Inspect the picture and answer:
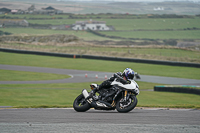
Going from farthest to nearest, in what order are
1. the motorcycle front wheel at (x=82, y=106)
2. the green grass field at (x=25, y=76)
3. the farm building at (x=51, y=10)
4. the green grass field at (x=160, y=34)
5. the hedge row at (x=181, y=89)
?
the farm building at (x=51, y=10) < the green grass field at (x=160, y=34) < the green grass field at (x=25, y=76) < the hedge row at (x=181, y=89) < the motorcycle front wheel at (x=82, y=106)

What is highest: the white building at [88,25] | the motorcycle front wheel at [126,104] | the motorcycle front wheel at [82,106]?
the motorcycle front wheel at [126,104]

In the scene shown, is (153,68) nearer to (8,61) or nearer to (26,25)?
(8,61)

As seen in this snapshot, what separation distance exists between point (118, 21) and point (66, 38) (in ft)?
251

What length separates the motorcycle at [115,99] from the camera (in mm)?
12328

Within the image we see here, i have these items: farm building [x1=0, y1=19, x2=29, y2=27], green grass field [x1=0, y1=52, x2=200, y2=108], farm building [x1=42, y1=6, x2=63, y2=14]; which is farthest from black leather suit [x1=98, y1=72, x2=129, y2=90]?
farm building [x1=42, y1=6, x2=63, y2=14]

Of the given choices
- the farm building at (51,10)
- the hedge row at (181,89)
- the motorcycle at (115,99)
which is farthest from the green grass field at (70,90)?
the farm building at (51,10)

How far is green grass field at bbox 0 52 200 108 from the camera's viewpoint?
73.2 feet

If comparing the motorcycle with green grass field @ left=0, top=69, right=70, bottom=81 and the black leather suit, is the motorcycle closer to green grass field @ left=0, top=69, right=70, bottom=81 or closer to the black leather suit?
the black leather suit

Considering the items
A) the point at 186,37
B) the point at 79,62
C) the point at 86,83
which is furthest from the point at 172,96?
the point at 186,37

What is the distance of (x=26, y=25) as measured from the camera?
130 metres

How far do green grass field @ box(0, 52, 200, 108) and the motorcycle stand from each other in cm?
394

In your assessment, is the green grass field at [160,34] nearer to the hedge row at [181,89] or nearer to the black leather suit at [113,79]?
the hedge row at [181,89]

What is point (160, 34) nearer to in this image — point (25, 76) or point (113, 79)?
point (25, 76)

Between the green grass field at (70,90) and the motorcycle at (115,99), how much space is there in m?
3.94
